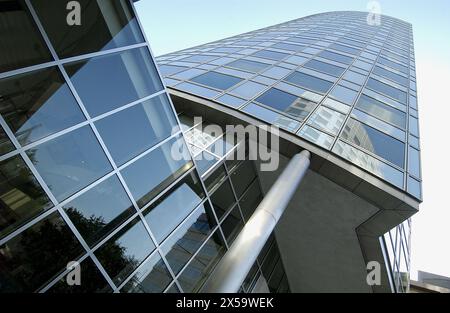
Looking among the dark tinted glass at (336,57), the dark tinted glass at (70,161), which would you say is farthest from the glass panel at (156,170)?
the dark tinted glass at (336,57)

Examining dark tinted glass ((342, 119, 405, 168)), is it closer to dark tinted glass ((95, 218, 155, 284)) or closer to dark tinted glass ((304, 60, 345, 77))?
dark tinted glass ((304, 60, 345, 77))

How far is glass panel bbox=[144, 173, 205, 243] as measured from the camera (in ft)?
28.4

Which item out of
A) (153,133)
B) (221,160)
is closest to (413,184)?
(221,160)

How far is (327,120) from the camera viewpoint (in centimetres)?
1341

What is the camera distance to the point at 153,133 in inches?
348

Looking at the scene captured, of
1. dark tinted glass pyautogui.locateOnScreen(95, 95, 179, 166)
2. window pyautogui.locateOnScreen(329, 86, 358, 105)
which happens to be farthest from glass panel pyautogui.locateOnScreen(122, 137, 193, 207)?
window pyautogui.locateOnScreen(329, 86, 358, 105)

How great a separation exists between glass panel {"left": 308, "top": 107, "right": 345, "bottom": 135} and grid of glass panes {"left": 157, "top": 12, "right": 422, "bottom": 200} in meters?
0.05

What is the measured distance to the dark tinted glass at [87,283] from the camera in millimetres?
6152

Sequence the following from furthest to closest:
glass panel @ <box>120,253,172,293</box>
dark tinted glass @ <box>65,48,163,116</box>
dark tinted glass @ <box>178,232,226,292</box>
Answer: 1. dark tinted glass @ <box>178,232,226,292</box>
2. glass panel @ <box>120,253,172,293</box>
3. dark tinted glass @ <box>65,48,163,116</box>

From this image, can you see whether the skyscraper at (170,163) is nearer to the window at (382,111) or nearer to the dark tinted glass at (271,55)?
the window at (382,111)

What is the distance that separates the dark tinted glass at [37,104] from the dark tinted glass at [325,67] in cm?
1663

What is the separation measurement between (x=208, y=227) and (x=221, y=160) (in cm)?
292
